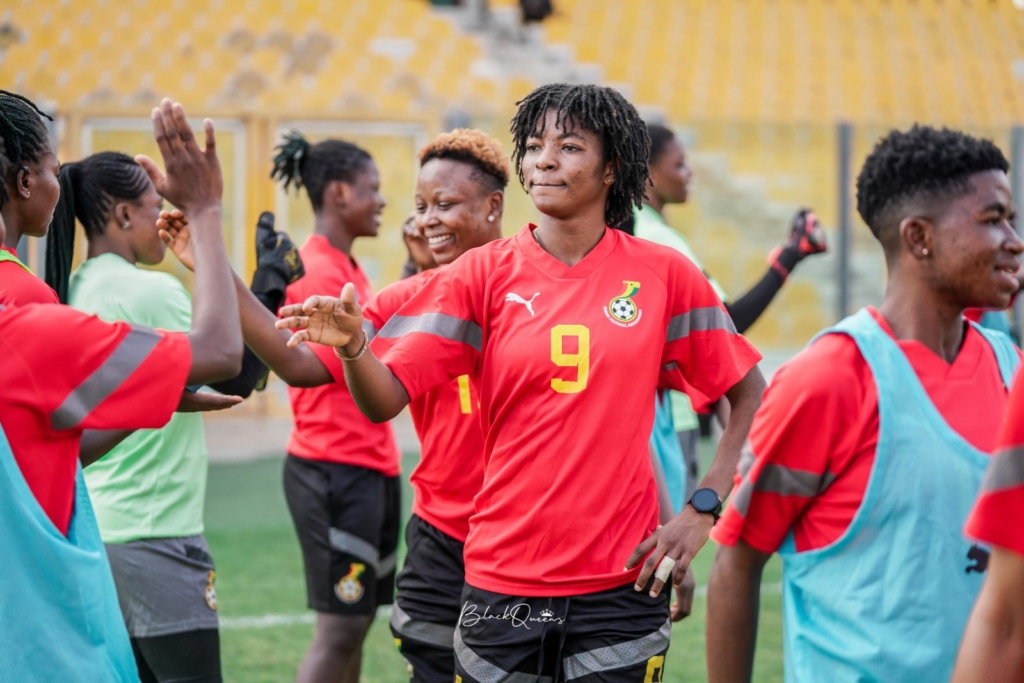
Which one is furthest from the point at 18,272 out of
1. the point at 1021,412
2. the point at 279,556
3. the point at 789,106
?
the point at 789,106

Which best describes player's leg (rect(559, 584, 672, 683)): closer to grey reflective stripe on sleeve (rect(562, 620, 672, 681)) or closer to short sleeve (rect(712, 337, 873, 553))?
grey reflective stripe on sleeve (rect(562, 620, 672, 681))

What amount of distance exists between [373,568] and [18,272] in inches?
88.9

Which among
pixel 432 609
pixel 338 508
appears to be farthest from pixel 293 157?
pixel 432 609

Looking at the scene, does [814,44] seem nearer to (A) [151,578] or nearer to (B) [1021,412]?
(A) [151,578]

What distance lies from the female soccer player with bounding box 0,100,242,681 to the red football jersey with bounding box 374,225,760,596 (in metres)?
0.66

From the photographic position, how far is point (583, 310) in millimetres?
2811

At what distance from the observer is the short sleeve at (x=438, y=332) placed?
2.83 m

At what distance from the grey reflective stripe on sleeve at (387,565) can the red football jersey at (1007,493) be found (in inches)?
123

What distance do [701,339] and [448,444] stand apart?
0.88 meters

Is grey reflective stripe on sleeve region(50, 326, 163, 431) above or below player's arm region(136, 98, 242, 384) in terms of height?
below

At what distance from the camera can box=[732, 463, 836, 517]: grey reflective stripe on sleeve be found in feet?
7.32

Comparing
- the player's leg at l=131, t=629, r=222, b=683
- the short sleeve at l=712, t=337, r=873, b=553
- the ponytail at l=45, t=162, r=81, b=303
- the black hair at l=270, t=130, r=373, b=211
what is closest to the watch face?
the short sleeve at l=712, t=337, r=873, b=553

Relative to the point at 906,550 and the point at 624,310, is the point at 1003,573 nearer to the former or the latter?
the point at 906,550

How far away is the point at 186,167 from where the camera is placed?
2289 millimetres
